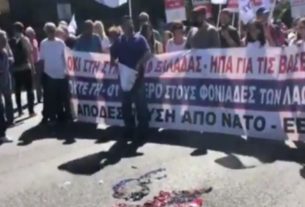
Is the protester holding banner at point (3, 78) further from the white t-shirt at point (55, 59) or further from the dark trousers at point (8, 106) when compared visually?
the white t-shirt at point (55, 59)

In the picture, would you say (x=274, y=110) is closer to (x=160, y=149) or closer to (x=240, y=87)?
(x=240, y=87)

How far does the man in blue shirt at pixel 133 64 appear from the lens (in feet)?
34.7

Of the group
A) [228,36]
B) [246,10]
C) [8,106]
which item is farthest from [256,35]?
[8,106]

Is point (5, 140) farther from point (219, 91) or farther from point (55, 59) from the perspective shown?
point (219, 91)

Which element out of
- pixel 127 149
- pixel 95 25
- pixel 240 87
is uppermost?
pixel 95 25

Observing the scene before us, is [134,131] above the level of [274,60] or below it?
below

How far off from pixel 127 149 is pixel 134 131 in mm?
793

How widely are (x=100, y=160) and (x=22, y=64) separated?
173 inches

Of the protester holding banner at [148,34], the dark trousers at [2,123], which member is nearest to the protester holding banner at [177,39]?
the protester holding banner at [148,34]

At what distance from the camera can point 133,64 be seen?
10.6 m

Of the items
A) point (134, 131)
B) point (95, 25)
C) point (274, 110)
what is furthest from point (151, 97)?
point (95, 25)

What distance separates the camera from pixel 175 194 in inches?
299

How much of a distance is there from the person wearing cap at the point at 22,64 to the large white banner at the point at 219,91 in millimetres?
1836

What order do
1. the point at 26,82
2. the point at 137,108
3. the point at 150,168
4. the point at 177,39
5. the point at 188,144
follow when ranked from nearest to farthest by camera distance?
the point at 150,168
the point at 188,144
the point at 137,108
the point at 177,39
the point at 26,82
